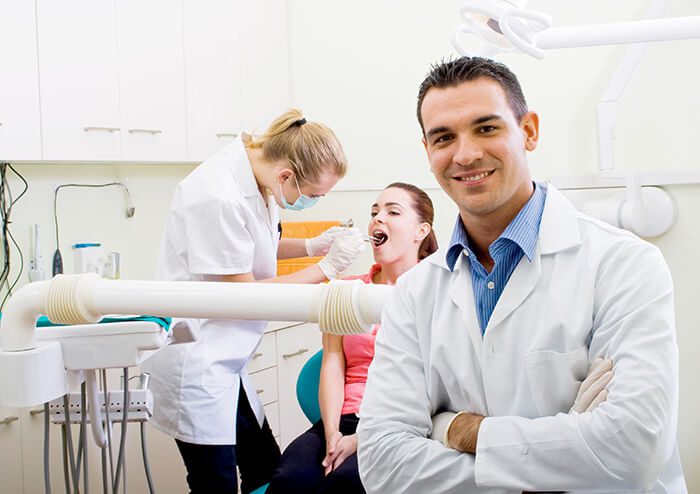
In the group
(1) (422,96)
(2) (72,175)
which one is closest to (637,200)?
(1) (422,96)

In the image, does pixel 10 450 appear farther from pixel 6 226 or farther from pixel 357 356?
pixel 357 356

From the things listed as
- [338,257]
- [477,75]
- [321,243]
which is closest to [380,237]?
[338,257]

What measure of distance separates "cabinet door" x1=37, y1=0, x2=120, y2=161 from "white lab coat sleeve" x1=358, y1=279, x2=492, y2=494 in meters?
1.71

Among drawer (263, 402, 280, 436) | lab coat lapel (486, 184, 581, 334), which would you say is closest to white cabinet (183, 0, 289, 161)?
drawer (263, 402, 280, 436)

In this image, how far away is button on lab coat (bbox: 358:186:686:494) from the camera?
3.76 ft

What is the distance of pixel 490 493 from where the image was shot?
123cm

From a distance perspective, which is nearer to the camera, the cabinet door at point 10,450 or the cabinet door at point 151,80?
the cabinet door at point 10,450

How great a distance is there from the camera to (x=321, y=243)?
2.77 meters

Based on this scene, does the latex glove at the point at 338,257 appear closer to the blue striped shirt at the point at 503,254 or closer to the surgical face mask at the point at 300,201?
the surgical face mask at the point at 300,201

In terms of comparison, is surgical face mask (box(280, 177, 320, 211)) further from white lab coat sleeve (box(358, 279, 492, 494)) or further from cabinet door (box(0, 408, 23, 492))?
cabinet door (box(0, 408, 23, 492))

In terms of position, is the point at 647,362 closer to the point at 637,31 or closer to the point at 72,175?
the point at 637,31

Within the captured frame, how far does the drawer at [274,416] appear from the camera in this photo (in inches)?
119

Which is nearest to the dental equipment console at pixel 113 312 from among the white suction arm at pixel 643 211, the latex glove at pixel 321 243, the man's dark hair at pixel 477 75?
the man's dark hair at pixel 477 75

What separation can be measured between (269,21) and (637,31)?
232cm
